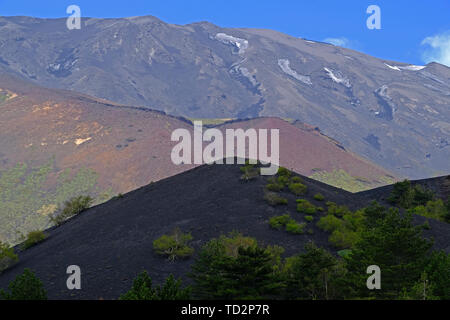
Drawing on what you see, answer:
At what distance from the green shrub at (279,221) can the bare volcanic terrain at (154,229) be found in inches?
22.8

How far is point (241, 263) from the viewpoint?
78.3 ft

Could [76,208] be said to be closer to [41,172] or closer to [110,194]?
[110,194]

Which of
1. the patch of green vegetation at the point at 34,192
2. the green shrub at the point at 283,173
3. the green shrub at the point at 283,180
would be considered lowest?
the green shrub at the point at 283,180

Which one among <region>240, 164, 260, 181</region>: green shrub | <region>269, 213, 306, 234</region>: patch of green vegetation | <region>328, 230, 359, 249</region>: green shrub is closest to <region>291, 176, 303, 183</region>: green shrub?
<region>240, 164, 260, 181</region>: green shrub

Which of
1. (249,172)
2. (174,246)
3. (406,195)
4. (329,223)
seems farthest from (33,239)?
(406,195)

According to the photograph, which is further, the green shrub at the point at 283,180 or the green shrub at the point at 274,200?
the green shrub at the point at 283,180

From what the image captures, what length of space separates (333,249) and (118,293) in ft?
54.6

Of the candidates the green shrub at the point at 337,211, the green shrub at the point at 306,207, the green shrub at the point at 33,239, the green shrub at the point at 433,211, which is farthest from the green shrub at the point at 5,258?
the green shrub at the point at 433,211

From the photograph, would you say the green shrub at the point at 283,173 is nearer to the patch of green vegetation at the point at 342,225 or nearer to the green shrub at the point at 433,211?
the patch of green vegetation at the point at 342,225

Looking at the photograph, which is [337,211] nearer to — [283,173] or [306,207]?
[306,207]

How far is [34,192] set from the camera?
178375mm

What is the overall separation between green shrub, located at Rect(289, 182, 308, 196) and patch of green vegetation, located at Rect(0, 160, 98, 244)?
115 meters

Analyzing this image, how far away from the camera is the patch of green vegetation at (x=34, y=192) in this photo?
511ft
